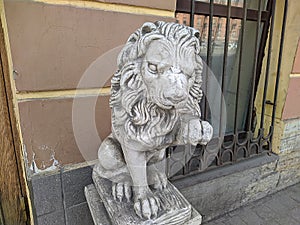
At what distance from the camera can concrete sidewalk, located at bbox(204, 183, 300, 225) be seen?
1912 mm

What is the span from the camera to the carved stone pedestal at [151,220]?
2.87 ft

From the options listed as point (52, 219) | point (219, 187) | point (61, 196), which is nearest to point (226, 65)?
point (219, 187)

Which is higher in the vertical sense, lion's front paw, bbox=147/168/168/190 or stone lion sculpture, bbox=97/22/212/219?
stone lion sculpture, bbox=97/22/212/219

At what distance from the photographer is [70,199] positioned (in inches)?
53.8

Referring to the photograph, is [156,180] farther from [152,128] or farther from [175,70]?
[175,70]

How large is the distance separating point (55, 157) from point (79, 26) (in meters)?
0.65

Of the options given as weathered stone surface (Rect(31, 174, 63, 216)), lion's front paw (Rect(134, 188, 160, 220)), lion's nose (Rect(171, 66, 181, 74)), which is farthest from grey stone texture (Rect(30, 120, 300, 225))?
lion's nose (Rect(171, 66, 181, 74))

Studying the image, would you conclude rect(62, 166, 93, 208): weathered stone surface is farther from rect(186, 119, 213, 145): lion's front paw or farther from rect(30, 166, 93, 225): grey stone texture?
rect(186, 119, 213, 145): lion's front paw

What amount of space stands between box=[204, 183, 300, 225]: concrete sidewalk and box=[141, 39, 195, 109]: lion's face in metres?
1.58

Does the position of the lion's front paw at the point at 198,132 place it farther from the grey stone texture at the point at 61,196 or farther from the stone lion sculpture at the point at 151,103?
the grey stone texture at the point at 61,196

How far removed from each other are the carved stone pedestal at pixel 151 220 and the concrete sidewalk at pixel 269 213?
44.1 inches

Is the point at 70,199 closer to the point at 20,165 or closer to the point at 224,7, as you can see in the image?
the point at 20,165

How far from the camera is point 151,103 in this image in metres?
0.76

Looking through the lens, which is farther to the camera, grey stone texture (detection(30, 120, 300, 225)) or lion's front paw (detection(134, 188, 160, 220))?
grey stone texture (detection(30, 120, 300, 225))
